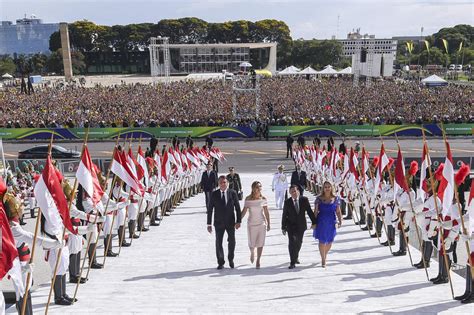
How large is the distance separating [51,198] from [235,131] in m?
33.6

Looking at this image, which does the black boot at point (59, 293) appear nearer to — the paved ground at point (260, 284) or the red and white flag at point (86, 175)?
the paved ground at point (260, 284)

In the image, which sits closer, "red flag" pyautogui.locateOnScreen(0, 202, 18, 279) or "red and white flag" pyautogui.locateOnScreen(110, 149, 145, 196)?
"red flag" pyautogui.locateOnScreen(0, 202, 18, 279)

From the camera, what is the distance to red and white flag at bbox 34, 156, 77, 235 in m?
6.96

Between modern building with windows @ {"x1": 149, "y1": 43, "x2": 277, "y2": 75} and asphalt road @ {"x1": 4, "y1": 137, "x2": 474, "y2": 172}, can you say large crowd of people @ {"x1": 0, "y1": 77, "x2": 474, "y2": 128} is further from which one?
modern building with windows @ {"x1": 149, "y1": 43, "x2": 277, "y2": 75}

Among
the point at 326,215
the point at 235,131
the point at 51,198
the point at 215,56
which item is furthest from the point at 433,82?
the point at 215,56

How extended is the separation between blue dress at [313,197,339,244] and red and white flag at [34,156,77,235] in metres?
4.13

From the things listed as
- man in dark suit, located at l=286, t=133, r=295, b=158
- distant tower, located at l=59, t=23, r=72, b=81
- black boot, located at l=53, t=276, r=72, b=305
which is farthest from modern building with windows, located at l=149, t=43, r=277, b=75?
black boot, located at l=53, t=276, r=72, b=305

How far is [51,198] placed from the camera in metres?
7.06

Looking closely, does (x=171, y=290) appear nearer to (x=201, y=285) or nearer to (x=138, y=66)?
(x=201, y=285)

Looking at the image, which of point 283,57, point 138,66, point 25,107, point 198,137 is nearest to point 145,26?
point 138,66

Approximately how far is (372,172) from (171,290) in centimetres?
635

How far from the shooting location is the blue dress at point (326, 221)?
909 cm

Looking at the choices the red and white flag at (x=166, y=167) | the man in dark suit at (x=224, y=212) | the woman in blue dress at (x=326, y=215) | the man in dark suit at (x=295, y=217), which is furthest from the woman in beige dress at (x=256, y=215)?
the red and white flag at (x=166, y=167)

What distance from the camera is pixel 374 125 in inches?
1583
